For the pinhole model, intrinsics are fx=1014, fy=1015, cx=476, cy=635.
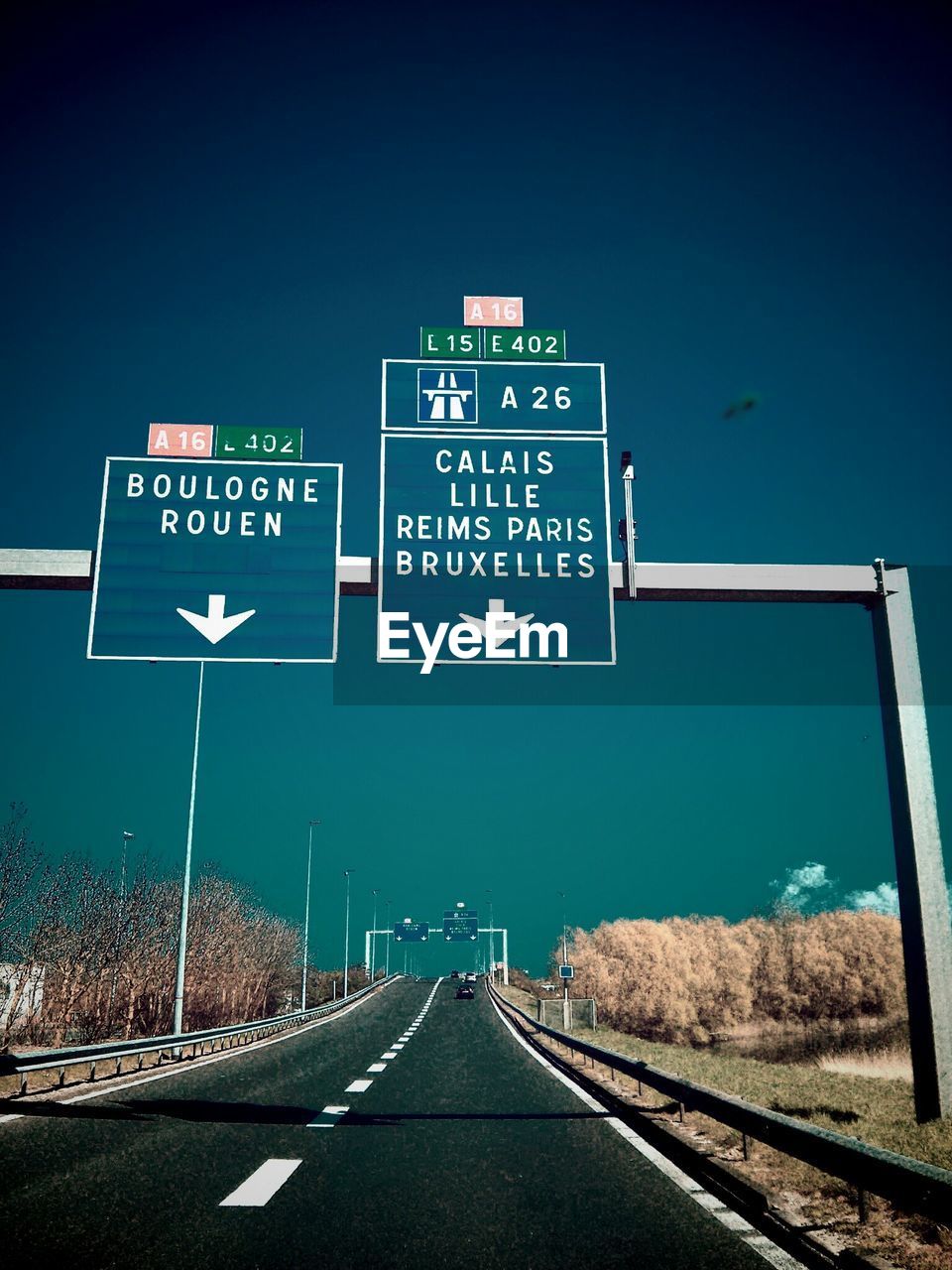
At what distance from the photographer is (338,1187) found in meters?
6.98

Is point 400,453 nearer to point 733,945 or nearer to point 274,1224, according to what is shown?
point 274,1224

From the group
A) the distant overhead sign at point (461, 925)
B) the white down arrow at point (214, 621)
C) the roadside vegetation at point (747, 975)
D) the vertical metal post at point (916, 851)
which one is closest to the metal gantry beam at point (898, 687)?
the vertical metal post at point (916, 851)

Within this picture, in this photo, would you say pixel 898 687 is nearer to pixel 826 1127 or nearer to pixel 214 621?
pixel 826 1127

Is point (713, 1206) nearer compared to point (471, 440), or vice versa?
point (713, 1206)

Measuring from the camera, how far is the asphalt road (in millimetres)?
5230

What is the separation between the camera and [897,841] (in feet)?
35.3

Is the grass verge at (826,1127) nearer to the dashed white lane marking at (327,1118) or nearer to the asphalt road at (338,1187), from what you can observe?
the asphalt road at (338,1187)

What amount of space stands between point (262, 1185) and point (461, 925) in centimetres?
9570

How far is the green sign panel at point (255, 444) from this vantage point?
13141mm

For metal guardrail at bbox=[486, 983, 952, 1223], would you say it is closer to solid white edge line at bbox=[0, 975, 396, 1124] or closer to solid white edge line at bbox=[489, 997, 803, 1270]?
solid white edge line at bbox=[489, 997, 803, 1270]

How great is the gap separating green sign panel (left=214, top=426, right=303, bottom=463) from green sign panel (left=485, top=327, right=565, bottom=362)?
2.86 metres

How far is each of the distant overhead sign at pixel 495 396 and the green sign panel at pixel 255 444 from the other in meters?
1.49

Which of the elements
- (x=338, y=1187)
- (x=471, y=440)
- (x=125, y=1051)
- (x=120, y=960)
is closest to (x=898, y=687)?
(x=471, y=440)

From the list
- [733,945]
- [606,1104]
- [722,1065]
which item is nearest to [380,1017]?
[722,1065]
